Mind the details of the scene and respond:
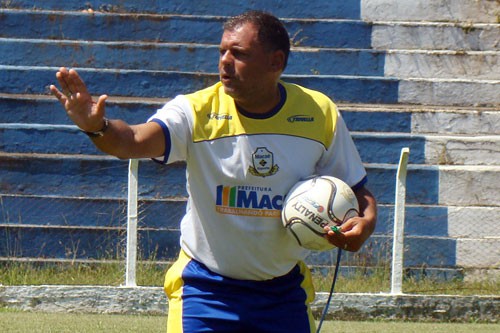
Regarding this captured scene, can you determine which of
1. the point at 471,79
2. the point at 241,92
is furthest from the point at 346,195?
the point at 471,79

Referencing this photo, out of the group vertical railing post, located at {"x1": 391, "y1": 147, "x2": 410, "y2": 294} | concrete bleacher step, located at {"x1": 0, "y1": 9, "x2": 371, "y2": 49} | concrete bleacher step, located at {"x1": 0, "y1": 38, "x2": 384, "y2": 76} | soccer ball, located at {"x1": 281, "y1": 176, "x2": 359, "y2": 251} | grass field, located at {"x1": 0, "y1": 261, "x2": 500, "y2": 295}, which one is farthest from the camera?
concrete bleacher step, located at {"x1": 0, "y1": 9, "x2": 371, "y2": 49}

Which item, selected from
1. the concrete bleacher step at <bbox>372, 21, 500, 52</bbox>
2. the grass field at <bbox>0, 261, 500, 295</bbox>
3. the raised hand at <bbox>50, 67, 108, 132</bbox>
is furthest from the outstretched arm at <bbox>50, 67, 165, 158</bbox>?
the concrete bleacher step at <bbox>372, 21, 500, 52</bbox>

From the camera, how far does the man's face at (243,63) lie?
4.02m

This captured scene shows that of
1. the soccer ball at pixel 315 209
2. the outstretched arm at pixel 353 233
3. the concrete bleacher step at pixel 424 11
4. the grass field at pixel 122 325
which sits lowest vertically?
the grass field at pixel 122 325

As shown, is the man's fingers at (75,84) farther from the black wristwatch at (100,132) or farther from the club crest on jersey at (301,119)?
the club crest on jersey at (301,119)

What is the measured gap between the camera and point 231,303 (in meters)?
4.00

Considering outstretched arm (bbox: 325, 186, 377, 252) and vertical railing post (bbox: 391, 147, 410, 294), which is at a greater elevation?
outstretched arm (bbox: 325, 186, 377, 252)

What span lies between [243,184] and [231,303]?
47 cm

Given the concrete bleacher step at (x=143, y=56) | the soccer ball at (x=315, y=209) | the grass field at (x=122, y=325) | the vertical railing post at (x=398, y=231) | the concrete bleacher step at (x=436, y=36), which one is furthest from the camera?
the concrete bleacher step at (x=436, y=36)

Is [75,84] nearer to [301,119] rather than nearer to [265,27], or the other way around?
[265,27]

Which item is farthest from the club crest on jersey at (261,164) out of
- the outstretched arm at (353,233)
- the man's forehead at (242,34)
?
the man's forehead at (242,34)

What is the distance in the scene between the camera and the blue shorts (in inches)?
157

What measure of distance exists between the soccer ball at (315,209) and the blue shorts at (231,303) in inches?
9.2

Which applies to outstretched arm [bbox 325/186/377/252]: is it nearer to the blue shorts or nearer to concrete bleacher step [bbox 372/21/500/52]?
the blue shorts
